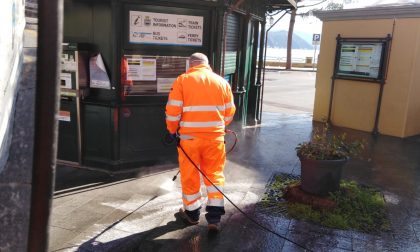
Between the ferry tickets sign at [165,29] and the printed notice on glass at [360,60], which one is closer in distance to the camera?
the ferry tickets sign at [165,29]

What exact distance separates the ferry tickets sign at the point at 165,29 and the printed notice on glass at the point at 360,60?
4.47 m

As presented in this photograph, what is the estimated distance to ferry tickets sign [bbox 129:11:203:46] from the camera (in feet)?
17.6

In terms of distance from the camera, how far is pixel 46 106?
1151 millimetres

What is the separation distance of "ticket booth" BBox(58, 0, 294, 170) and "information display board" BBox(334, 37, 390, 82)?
3.85 metres

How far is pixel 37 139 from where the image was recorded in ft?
3.86

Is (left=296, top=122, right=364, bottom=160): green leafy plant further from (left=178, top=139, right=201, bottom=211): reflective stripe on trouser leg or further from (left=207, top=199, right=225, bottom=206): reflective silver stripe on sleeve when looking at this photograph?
(left=178, top=139, right=201, bottom=211): reflective stripe on trouser leg

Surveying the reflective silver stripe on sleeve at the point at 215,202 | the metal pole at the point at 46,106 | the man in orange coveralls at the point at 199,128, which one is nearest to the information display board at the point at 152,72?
the man in orange coveralls at the point at 199,128

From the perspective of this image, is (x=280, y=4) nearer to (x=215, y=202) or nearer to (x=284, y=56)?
(x=215, y=202)

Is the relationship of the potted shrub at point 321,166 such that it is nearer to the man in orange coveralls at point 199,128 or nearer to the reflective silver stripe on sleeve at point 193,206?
the man in orange coveralls at point 199,128

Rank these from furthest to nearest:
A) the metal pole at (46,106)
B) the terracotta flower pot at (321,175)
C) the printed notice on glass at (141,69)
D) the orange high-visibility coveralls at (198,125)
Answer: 1. the printed notice on glass at (141,69)
2. the terracotta flower pot at (321,175)
3. the orange high-visibility coveralls at (198,125)
4. the metal pole at (46,106)

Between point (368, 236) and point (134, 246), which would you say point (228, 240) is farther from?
point (368, 236)

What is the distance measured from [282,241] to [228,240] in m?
0.50

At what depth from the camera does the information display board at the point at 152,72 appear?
5457 millimetres

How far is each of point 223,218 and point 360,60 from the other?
603 cm
